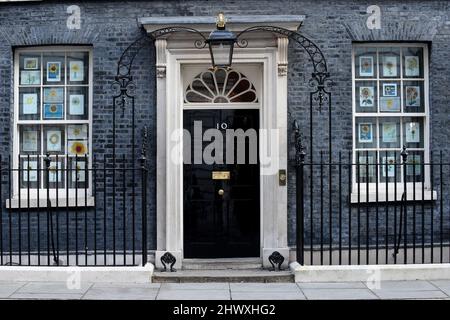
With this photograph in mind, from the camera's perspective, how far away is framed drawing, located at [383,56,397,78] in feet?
32.4

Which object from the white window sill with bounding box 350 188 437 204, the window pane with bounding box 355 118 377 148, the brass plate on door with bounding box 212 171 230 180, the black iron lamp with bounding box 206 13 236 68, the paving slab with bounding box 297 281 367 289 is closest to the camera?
the paving slab with bounding box 297 281 367 289

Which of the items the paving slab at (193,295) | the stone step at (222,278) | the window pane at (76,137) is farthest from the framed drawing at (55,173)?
the paving slab at (193,295)

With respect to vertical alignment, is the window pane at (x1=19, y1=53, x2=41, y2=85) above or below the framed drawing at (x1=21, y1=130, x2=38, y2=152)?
above

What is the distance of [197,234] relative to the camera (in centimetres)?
967

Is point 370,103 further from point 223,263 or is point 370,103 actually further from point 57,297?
point 57,297

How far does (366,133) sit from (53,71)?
4991 mm

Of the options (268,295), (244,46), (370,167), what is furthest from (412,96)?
(268,295)

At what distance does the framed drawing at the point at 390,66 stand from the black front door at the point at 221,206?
2381mm

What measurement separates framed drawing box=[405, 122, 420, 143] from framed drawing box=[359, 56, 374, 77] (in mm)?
997

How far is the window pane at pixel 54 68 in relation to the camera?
9.80 metres

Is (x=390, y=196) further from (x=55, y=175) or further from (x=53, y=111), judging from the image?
(x=53, y=111)

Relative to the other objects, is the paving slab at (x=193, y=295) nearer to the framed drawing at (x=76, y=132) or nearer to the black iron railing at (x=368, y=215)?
the black iron railing at (x=368, y=215)

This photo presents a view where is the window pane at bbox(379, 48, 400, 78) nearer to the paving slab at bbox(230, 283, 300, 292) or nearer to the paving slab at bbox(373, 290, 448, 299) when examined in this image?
the paving slab at bbox(373, 290, 448, 299)

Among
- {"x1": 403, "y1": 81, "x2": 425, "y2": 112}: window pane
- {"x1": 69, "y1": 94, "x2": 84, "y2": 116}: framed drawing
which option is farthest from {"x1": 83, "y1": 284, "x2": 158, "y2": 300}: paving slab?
{"x1": 403, "y1": 81, "x2": 425, "y2": 112}: window pane
